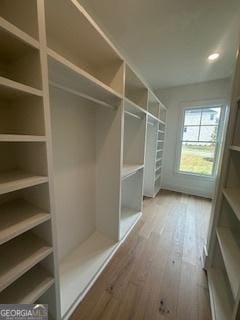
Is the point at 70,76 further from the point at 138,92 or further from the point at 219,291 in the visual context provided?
the point at 219,291

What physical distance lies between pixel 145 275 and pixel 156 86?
371 centimetres

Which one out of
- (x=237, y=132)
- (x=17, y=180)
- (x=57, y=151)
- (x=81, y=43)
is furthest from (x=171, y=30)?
(x=17, y=180)

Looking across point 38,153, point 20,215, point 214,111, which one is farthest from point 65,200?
point 214,111

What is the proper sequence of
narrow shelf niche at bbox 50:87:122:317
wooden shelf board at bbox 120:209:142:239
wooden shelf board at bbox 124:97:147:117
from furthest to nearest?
wooden shelf board at bbox 120:209:142:239 < wooden shelf board at bbox 124:97:147:117 < narrow shelf niche at bbox 50:87:122:317

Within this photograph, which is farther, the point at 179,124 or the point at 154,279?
the point at 179,124

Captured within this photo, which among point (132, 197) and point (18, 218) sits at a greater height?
→ point (18, 218)

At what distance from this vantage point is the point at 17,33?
2.10 ft

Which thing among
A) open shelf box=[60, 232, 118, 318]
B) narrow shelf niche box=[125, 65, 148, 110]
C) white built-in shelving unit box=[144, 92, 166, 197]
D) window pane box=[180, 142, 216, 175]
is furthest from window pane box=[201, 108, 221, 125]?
open shelf box=[60, 232, 118, 318]

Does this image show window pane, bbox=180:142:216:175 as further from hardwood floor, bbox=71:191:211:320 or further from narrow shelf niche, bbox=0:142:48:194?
narrow shelf niche, bbox=0:142:48:194

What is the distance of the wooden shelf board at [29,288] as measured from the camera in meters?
0.84

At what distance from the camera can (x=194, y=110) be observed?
11.6 ft

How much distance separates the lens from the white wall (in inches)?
128

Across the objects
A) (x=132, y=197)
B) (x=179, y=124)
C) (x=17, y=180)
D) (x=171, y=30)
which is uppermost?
(x=171, y=30)

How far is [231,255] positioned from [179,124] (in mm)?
3111
